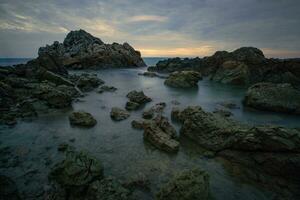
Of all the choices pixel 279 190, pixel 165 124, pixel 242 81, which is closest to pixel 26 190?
pixel 165 124

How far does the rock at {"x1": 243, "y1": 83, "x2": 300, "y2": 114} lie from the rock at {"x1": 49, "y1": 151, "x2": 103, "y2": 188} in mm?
16234

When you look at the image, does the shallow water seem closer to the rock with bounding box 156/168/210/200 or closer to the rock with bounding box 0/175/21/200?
the rock with bounding box 0/175/21/200

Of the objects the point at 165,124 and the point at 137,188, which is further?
the point at 165,124

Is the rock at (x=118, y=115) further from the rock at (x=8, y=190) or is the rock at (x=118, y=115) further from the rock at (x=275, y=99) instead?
the rock at (x=275, y=99)

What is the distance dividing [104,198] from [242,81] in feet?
118

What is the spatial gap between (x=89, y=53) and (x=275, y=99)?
62488mm

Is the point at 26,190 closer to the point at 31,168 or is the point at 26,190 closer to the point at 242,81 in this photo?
the point at 31,168

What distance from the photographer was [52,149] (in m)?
9.25

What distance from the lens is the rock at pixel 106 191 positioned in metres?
5.90

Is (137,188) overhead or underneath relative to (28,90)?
underneath

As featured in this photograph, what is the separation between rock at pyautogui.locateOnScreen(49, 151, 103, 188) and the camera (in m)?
6.31

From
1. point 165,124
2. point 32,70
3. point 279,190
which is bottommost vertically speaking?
point 279,190

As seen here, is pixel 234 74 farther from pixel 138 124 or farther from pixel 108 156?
pixel 108 156

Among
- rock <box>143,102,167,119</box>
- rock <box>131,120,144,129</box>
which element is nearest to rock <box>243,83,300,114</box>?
rock <box>143,102,167,119</box>
